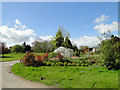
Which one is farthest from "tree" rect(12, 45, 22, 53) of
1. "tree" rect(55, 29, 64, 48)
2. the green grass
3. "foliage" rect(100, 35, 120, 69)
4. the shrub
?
"foliage" rect(100, 35, 120, 69)

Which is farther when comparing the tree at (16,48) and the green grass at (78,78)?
the tree at (16,48)

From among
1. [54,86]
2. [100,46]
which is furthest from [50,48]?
[54,86]

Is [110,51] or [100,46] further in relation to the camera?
[100,46]

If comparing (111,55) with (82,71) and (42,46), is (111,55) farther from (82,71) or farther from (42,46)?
(42,46)

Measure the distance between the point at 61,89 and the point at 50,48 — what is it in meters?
33.4

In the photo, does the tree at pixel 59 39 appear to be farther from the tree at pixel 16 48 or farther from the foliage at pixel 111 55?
the foliage at pixel 111 55

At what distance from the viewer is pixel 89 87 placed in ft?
12.2

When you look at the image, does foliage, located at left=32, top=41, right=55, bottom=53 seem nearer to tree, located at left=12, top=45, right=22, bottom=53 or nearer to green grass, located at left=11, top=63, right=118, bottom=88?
tree, located at left=12, top=45, right=22, bottom=53

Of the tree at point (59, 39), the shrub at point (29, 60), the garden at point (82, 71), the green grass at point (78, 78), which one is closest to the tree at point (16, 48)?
the tree at point (59, 39)

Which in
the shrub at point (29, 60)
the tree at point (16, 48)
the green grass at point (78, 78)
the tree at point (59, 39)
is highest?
the tree at point (59, 39)

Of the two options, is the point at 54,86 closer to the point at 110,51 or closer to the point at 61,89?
the point at 61,89

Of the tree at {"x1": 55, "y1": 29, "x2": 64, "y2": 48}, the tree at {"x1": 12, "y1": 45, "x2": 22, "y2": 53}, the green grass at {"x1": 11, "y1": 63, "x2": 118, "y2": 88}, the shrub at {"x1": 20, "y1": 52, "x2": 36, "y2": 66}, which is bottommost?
the green grass at {"x1": 11, "y1": 63, "x2": 118, "y2": 88}

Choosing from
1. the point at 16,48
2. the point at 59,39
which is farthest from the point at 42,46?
the point at 16,48

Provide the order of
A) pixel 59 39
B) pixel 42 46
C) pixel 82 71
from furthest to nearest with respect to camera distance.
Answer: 1. pixel 42 46
2. pixel 59 39
3. pixel 82 71
